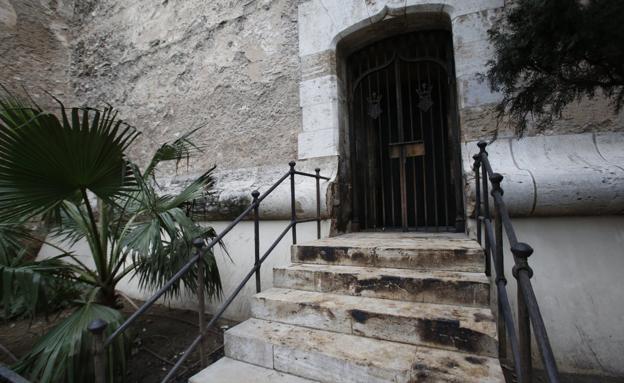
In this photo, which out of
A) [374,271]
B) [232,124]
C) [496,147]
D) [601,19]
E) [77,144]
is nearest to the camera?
[601,19]

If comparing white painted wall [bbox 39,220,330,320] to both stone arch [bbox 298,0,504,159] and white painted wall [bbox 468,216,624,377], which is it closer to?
stone arch [bbox 298,0,504,159]

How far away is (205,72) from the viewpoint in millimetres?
4262

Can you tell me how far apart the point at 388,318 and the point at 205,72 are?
3.93 metres

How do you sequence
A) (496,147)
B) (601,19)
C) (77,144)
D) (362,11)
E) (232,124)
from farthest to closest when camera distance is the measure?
(232,124) < (362,11) < (496,147) < (77,144) < (601,19)

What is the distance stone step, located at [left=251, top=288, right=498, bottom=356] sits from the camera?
1617 mm

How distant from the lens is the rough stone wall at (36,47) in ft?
16.1

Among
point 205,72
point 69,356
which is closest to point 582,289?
point 69,356

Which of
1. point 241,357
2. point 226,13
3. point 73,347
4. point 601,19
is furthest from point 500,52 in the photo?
point 226,13

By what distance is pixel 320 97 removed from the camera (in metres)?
3.47

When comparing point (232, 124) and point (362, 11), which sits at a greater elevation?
point (362, 11)

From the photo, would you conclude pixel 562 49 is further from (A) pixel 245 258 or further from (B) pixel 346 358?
(A) pixel 245 258

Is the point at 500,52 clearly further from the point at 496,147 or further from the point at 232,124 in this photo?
the point at 232,124

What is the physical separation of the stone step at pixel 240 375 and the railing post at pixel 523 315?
3.49 feet

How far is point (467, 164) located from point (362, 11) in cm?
196
